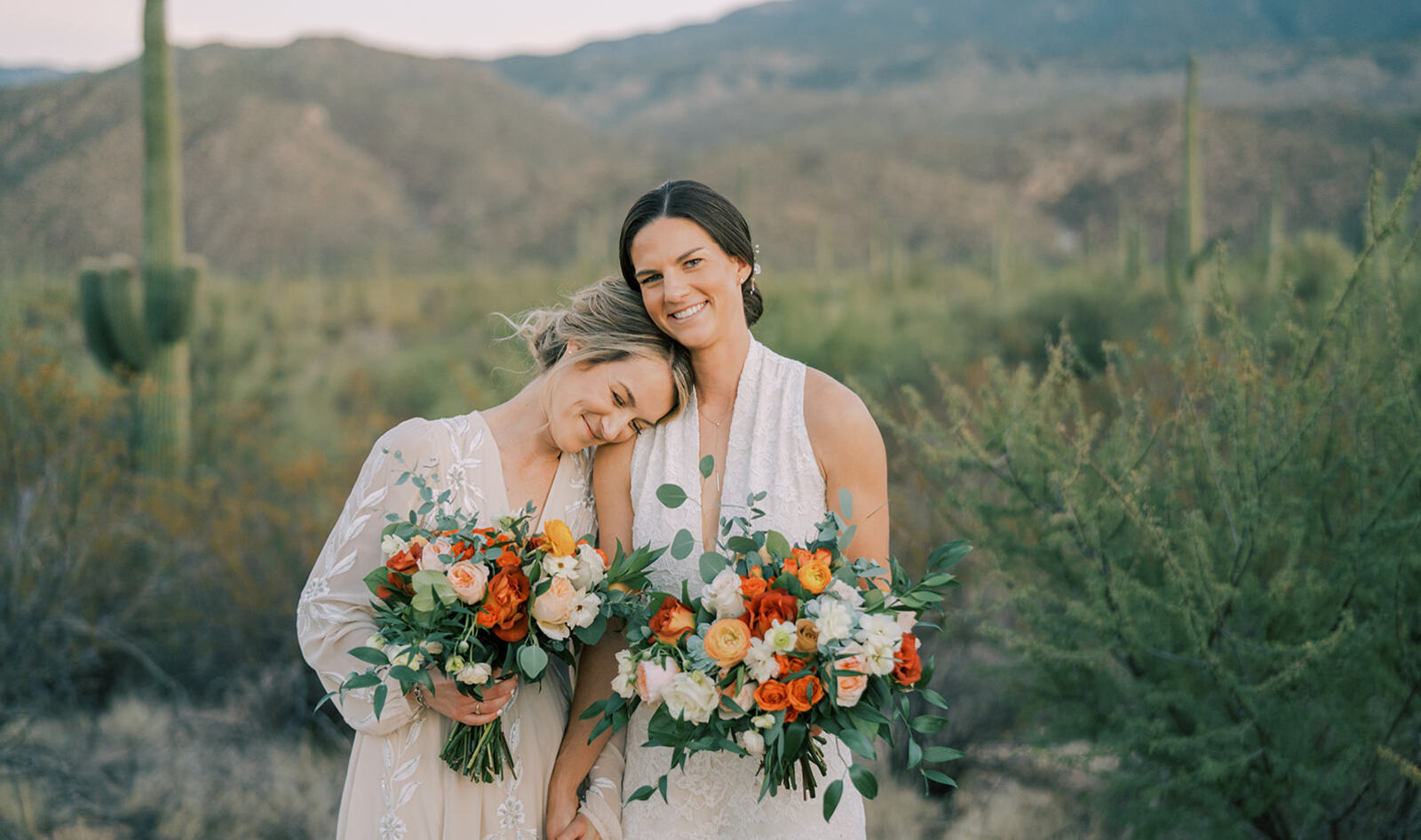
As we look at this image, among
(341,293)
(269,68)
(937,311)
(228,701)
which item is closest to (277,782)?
(228,701)

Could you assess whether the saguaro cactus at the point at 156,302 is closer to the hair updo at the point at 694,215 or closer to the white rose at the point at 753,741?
the hair updo at the point at 694,215

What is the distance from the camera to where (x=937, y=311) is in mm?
16500

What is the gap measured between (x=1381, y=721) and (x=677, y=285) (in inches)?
119

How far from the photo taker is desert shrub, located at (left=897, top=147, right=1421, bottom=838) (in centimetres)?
347

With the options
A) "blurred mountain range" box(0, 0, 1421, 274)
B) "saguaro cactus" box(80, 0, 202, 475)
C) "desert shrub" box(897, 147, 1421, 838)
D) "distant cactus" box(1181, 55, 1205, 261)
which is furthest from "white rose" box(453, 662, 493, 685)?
"blurred mountain range" box(0, 0, 1421, 274)

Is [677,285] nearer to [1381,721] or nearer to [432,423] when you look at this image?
[432,423]

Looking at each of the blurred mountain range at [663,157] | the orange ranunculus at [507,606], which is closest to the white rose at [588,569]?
the orange ranunculus at [507,606]

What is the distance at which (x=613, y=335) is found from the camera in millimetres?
2615

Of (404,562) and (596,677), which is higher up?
(404,562)

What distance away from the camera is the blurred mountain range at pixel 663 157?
A: 2788 cm

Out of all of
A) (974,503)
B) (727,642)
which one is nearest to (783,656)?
(727,642)

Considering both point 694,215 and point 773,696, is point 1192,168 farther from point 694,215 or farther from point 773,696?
point 773,696

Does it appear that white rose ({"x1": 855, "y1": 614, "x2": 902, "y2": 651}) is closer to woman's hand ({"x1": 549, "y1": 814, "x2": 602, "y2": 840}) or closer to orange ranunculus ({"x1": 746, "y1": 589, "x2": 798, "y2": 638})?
orange ranunculus ({"x1": 746, "y1": 589, "x2": 798, "y2": 638})

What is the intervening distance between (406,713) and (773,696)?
917mm
